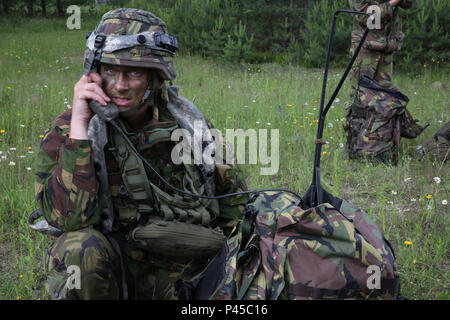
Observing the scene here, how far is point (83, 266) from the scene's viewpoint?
2139 mm

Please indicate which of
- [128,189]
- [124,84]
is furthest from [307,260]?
[124,84]

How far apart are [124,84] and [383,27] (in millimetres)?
3475

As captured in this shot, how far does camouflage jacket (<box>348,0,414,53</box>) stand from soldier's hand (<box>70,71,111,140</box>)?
3.38m

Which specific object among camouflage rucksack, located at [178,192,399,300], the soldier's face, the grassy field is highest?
the soldier's face

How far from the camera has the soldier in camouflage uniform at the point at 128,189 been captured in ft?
7.06

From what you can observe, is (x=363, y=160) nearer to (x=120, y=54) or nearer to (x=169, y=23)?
(x=120, y=54)

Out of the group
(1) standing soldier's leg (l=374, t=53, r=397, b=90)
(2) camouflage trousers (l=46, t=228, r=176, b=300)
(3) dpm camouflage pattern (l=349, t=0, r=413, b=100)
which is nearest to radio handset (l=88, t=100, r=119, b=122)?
(2) camouflage trousers (l=46, t=228, r=176, b=300)

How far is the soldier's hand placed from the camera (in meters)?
2.18

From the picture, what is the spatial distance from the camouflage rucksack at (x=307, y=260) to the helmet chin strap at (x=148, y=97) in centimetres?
90

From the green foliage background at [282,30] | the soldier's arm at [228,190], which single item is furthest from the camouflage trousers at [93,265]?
the green foliage background at [282,30]

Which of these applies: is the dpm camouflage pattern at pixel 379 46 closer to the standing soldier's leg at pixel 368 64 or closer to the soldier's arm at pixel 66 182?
the standing soldier's leg at pixel 368 64

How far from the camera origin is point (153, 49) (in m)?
2.37

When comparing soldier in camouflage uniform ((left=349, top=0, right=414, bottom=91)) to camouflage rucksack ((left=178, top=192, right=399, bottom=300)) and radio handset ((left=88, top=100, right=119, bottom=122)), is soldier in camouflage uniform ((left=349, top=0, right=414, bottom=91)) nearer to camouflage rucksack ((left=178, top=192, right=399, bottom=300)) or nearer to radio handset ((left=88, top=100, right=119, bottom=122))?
camouflage rucksack ((left=178, top=192, right=399, bottom=300))

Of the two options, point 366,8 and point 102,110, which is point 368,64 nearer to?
point 366,8
